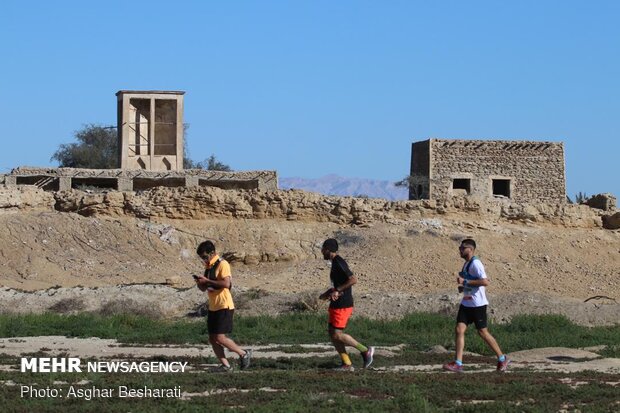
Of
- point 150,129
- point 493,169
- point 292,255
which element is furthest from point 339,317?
point 493,169

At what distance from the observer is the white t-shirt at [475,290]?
13477mm

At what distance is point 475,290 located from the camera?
13578mm

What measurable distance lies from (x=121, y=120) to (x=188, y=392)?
91.4 feet

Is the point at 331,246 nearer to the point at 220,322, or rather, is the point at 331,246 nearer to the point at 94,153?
the point at 220,322

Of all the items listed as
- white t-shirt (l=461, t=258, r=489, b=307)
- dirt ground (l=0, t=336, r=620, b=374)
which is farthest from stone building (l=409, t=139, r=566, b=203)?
white t-shirt (l=461, t=258, r=489, b=307)

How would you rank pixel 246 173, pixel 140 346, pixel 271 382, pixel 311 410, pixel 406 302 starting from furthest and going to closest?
pixel 246 173, pixel 406 302, pixel 140 346, pixel 271 382, pixel 311 410

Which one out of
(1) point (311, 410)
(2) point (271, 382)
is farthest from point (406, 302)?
(1) point (311, 410)

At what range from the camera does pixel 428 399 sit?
1115cm

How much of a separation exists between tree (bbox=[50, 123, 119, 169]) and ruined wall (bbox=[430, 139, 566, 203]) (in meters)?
17.5

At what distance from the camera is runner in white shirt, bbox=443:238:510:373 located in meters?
13.5

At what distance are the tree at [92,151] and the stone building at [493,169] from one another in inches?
675

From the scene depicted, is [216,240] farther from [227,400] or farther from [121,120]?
[227,400]

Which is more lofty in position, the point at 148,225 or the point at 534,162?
the point at 534,162

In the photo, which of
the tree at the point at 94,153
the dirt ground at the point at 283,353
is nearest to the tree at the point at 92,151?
the tree at the point at 94,153
